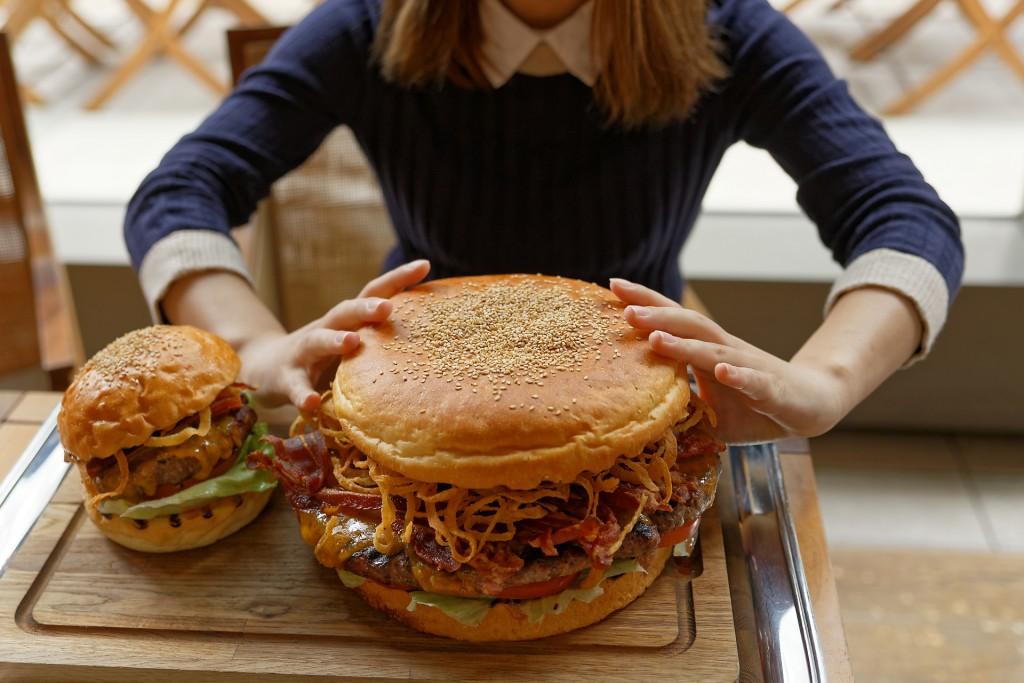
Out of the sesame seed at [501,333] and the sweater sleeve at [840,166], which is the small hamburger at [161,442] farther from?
the sweater sleeve at [840,166]

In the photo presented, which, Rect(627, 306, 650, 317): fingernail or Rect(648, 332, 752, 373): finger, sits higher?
Rect(627, 306, 650, 317): fingernail

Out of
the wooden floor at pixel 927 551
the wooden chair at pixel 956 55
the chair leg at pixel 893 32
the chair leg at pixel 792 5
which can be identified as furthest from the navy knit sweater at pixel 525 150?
the chair leg at pixel 893 32

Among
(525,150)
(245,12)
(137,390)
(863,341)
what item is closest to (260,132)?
(525,150)

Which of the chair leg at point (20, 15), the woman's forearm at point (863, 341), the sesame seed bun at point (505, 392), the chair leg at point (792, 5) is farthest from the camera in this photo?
the chair leg at point (20, 15)

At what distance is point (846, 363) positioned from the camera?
150cm

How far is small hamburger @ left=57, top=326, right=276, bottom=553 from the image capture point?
1.30 m

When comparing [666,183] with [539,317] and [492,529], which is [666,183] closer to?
[539,317]

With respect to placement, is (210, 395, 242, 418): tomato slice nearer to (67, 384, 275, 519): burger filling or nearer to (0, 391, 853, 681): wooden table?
(67, 384, 275, 519): burger filling

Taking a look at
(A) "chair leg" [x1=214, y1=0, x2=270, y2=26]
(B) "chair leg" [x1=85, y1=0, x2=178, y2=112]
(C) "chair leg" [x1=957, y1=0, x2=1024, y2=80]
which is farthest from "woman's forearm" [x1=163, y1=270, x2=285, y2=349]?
(C) "chair leg" [x1=957, y1=0, x2=1024, y2=80]

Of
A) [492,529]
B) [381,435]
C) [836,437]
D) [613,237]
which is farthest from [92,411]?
[836,437]

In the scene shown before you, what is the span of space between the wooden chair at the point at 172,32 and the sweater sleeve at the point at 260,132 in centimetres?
156

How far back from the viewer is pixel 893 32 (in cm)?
314

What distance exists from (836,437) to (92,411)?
8.25 ft

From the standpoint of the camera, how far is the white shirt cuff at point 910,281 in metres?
1.59
